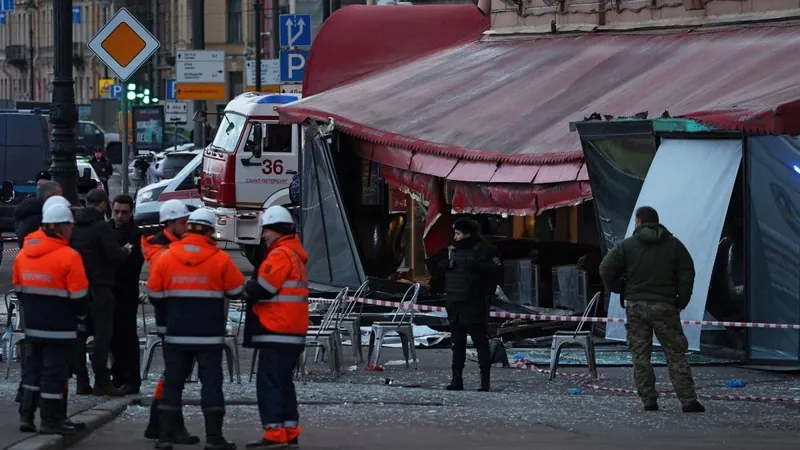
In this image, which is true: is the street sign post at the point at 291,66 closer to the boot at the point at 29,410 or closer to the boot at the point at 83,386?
the boot at the point at 83,386

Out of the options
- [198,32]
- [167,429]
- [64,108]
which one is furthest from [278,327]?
[198,32]

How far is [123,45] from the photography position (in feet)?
61.8

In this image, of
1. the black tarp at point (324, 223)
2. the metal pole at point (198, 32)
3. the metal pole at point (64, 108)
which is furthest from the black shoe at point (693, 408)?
the metal pole at point (198, 32)

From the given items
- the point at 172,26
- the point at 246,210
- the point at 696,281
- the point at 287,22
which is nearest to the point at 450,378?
the point at 696,281

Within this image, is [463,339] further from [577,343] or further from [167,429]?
[167,429]

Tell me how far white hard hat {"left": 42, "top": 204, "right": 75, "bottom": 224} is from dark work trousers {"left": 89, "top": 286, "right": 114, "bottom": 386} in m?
2.09

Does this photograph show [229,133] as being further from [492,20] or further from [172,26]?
[172,26]

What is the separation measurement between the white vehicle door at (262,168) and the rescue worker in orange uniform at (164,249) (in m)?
13.9

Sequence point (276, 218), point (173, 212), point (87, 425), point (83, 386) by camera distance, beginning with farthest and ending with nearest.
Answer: point (83, 386) < point (173, 212) < point (87, 425) < point (276, 218)

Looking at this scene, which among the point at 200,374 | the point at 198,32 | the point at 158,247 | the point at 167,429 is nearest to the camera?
the point at 200,374

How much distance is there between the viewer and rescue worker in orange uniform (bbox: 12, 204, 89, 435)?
35.3 feet

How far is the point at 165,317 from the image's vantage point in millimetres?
11039

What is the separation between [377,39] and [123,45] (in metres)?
5.81

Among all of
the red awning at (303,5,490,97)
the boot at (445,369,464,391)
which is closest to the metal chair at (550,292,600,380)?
the boot at (445,369,464,391)
